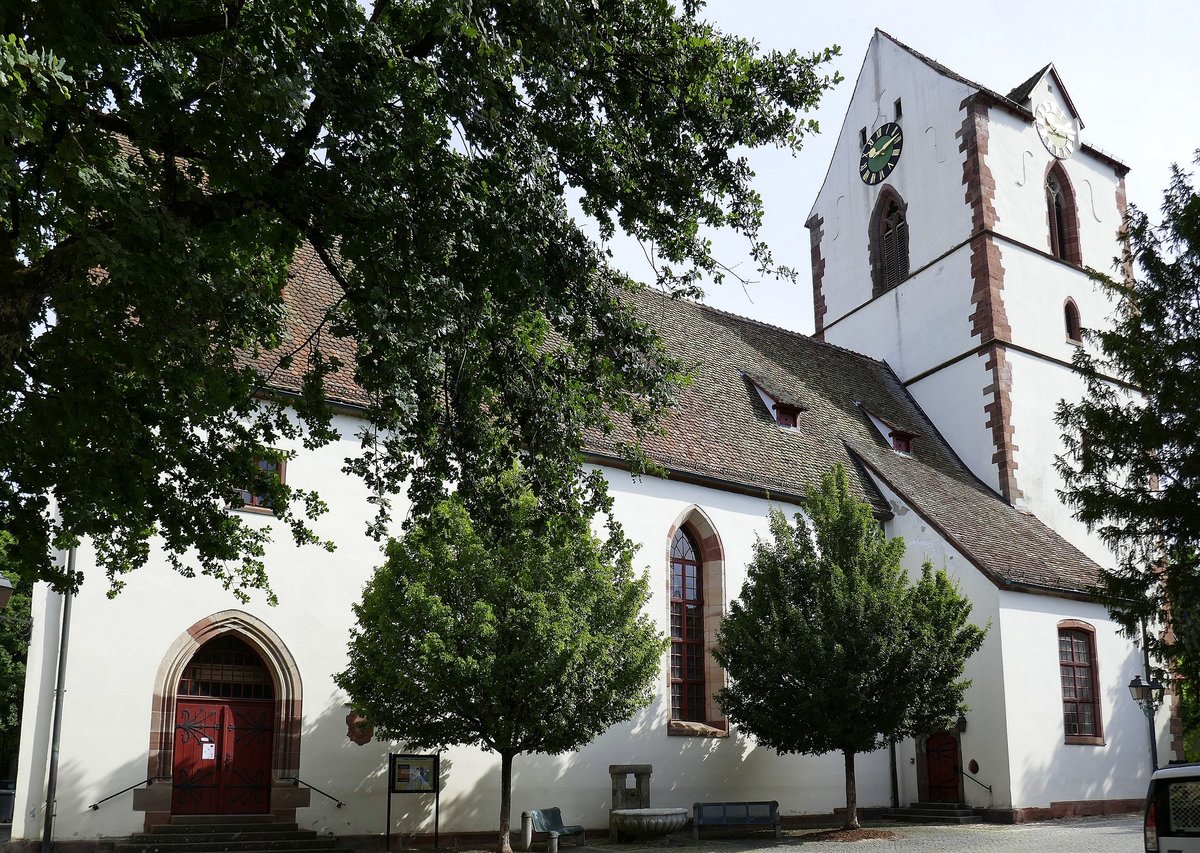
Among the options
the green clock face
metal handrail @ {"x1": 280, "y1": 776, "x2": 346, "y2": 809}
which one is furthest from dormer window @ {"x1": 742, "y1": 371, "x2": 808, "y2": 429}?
metal handrail @ {"x1": 280, "y1": 776, "x2": 346, "y2": 809}

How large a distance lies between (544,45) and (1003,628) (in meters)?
15.9

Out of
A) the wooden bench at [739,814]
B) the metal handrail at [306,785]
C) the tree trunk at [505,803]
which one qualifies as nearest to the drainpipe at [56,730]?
the metal handrail at [306,785]

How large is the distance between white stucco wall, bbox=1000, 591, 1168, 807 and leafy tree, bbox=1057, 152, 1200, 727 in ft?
19.1

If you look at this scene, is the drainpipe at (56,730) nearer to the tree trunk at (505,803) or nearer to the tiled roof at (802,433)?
the tiled roof at (802,433)

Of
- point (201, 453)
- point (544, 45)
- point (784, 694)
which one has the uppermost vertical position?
point (544, 45)

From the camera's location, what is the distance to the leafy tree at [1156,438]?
13.5 m

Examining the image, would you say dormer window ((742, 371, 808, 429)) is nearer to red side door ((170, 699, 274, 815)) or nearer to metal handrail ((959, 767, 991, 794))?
metal handrail ((959, 767, 991, 794))

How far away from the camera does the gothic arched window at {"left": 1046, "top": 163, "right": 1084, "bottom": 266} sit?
28984 mm

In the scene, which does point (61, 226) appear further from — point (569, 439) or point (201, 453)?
point (569, 439)

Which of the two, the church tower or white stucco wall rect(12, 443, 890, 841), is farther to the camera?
the church tower

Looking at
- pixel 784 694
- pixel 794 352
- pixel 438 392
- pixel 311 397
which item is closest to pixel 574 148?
pixel 438 392

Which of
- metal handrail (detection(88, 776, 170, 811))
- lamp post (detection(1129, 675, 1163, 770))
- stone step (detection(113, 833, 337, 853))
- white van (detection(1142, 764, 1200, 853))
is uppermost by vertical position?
lamp post (detection(1129, 675, 1163, 770))

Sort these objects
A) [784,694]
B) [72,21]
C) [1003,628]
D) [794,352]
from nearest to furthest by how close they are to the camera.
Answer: [72,21] < [784,694] < [1003,628] < [794,352]

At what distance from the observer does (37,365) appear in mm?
9273
